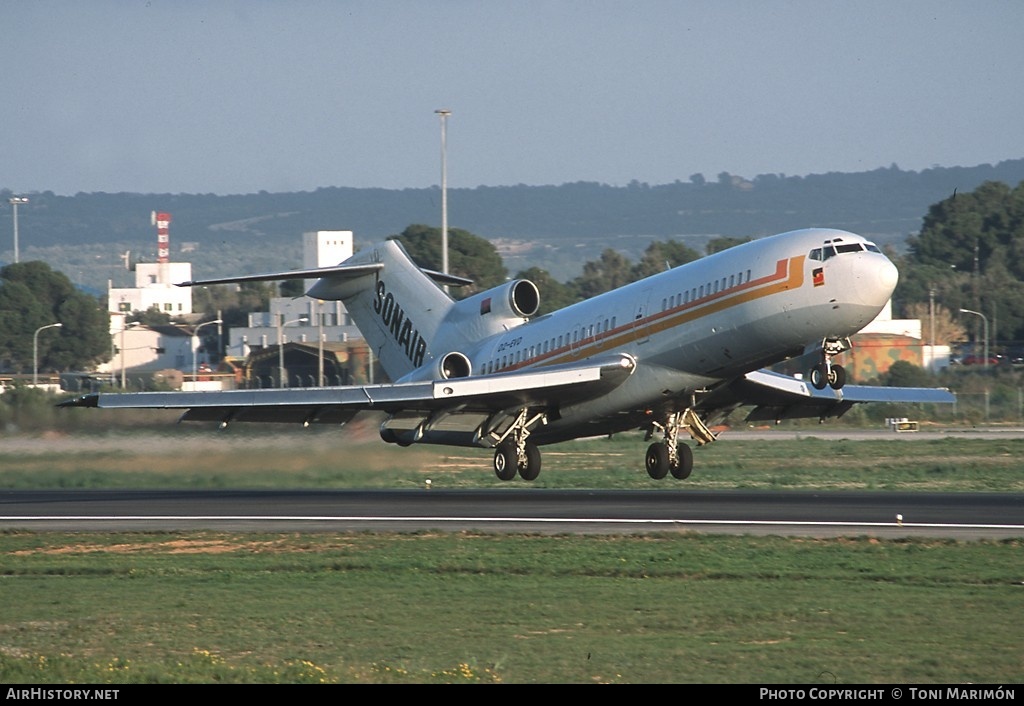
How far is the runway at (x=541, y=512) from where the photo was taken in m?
23.1

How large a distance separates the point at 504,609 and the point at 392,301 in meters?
21.3

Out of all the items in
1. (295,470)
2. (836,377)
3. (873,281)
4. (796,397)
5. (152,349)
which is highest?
(152,349)

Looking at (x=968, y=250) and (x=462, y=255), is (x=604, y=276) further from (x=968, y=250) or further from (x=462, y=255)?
(x=462, y=255)

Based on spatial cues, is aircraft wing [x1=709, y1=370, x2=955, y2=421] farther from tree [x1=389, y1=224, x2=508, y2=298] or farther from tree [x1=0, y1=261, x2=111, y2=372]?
tree [x1=0, y1=261, x2=111, y2=372]

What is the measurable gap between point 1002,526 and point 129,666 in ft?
50.4

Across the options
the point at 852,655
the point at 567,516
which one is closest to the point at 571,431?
the point at 567,516

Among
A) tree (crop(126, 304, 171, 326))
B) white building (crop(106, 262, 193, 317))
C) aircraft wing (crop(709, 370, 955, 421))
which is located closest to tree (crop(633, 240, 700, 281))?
tree (crop(126, 304, 171, 326))

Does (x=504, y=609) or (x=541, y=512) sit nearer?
(x=504, y=609)

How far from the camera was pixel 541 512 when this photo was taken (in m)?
26.1

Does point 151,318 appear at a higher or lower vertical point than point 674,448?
higher

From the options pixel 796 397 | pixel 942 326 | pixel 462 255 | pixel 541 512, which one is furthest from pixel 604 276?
pixel 541 512

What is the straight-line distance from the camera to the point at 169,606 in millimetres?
16500

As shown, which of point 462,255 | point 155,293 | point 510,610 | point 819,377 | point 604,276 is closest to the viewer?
point 510,610

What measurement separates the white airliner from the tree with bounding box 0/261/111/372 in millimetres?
74852
